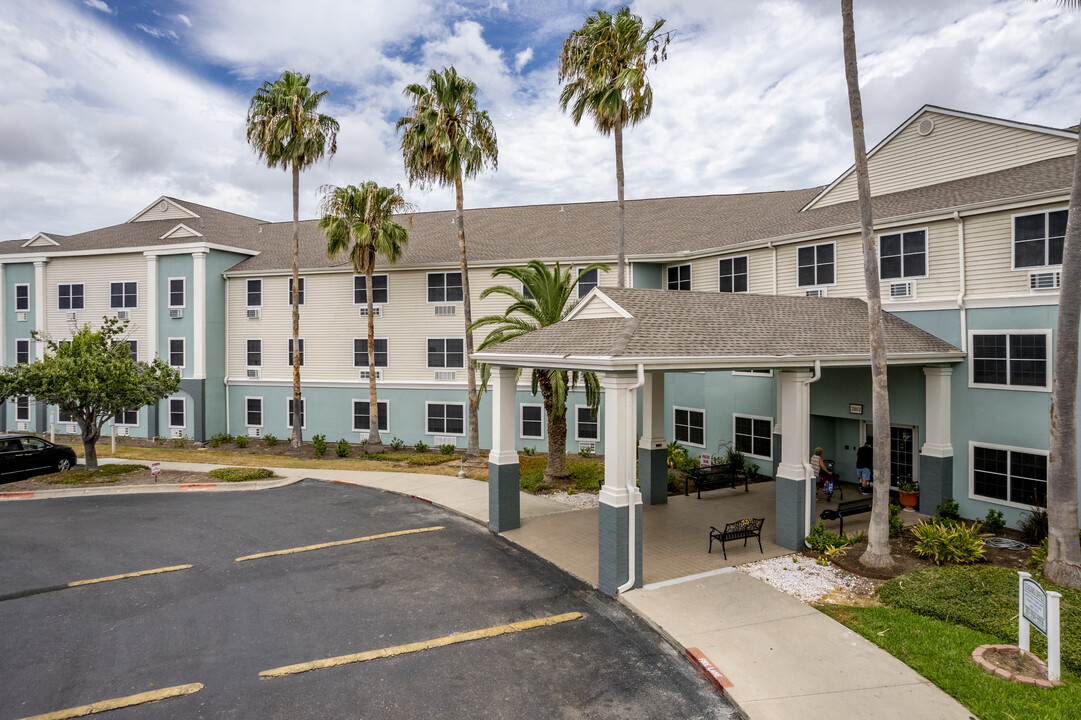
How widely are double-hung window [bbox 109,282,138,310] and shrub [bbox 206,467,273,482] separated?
13893 mm

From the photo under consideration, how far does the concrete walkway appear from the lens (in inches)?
282

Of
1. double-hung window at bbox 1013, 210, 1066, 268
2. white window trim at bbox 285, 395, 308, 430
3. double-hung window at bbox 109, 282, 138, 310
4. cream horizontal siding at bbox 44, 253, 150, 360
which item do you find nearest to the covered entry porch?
→ double-hung window at bbox 1013, 210, 1066, 268

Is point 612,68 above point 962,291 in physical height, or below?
above

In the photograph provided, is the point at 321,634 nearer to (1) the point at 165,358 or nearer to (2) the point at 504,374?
(2) the point at 504,374

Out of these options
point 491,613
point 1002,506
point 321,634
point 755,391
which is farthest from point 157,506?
point 1002,506

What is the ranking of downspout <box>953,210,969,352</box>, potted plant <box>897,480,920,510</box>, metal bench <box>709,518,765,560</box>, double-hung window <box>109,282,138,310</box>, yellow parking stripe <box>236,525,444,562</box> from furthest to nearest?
double-hung window <box>109,282,138,310</box>
potted plant <box>897,480,920,510</box>
downspout <box>953,210,969,352</box>
yellow parking stripe <box>236,525,444,562</box>
metal bench <box>709,518,765,560</box>

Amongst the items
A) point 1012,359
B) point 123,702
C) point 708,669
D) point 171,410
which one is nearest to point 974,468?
point 1012,359

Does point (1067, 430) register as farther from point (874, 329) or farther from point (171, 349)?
point (171, 349)

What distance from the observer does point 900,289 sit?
54.9ft

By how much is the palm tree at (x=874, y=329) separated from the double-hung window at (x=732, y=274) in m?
9.67

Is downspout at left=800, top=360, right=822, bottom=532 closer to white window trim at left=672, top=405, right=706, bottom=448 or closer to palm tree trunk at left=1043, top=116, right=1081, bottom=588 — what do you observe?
palm tree trunk at left=1043, top=116, right=1081, bottom=588

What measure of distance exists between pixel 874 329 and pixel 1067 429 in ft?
11.5

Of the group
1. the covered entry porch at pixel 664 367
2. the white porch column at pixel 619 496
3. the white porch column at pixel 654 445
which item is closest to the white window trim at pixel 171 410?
the covered entry porch at pixel 664 367

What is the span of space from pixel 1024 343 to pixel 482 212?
24.1 metres
